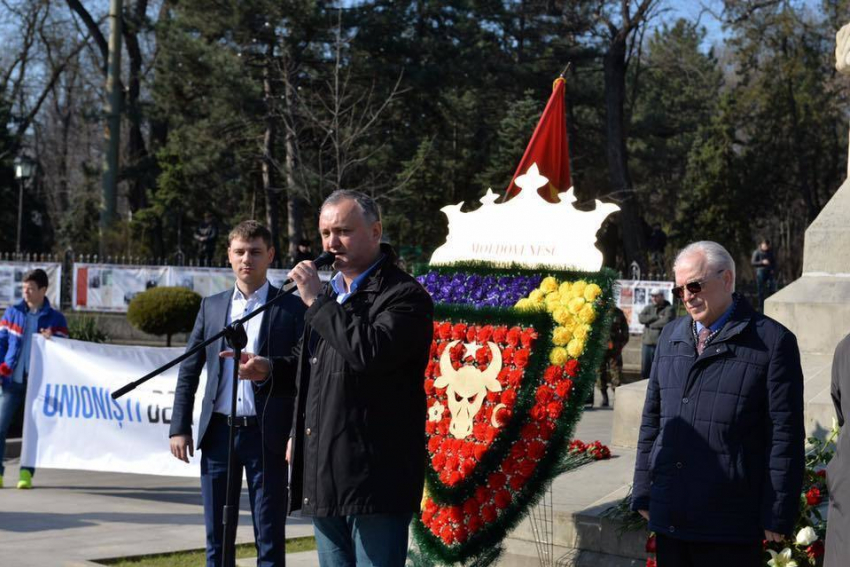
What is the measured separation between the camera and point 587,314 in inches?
222

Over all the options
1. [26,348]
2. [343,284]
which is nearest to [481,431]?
[343,284]

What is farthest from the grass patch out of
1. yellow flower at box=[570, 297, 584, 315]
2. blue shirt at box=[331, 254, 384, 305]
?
blue shirt at box=[331, 254, 384, 305]

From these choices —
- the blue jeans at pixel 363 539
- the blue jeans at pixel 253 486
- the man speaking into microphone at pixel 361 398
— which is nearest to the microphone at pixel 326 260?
the man speaking into microphone at pixel 361 398

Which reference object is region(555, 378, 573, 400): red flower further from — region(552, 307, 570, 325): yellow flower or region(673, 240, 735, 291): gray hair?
region(673, 240, 735, 291): gray hair

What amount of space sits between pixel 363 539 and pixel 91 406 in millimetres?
5832

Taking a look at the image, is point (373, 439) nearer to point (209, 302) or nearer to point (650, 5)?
point (209, 302)

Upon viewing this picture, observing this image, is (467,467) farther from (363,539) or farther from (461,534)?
(363,539)

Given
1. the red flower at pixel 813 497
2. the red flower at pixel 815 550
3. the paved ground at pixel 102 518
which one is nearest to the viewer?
the red flower at pixel 815 550

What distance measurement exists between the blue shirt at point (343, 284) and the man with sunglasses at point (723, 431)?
1.08 metres

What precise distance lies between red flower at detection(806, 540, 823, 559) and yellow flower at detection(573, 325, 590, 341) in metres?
1.53

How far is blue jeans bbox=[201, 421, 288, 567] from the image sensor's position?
5.20 metres

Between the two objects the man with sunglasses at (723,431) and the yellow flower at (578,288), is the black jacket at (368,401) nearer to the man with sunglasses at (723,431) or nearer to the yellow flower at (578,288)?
the man with sunglasses at (723,431)

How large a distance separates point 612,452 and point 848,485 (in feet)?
14.0

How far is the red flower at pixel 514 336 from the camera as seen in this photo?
5840 millimetres
